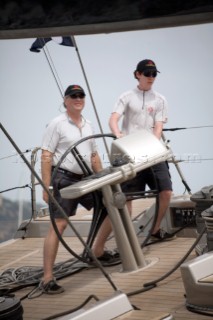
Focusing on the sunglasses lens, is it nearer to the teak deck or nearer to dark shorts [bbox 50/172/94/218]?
dark shorts [bbox 50/172/94/218]

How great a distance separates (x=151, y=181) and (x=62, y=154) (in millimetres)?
734

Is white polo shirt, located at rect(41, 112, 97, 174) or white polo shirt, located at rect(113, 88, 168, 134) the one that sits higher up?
white polo shirt, located at rect(113, 88, 168, 134)

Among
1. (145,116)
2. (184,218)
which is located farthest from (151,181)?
(184,218)

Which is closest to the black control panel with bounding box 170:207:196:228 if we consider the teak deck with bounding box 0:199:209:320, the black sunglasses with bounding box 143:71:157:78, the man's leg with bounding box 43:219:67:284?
the teak deck with bounding box 0:199:209:320

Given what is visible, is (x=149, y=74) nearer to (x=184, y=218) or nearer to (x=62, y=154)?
(x=62, y=154)

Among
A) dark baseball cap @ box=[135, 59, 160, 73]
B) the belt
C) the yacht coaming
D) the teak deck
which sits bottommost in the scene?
the teak deck

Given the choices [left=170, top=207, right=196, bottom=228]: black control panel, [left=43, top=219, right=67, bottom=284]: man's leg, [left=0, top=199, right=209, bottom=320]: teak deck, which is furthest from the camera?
[left=170, top=207, right=196, bottom=228]: black control panel

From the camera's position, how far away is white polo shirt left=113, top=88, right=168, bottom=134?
377 cm

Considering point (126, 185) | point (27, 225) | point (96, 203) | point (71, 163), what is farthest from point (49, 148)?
point (27, 225)

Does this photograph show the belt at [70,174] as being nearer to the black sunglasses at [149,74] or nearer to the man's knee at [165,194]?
the man's knee at [165,194]

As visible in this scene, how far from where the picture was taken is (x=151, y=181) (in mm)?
3762

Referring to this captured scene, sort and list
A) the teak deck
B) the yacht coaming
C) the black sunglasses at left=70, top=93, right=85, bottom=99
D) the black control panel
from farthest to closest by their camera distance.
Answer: the black control panel
the black sunglasses at left=70, top=93, right=85, bottom=99
the teak deck
the yacht coaming

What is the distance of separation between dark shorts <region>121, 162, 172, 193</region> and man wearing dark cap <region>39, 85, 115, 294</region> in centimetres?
38

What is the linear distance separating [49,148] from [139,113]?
0.77m
